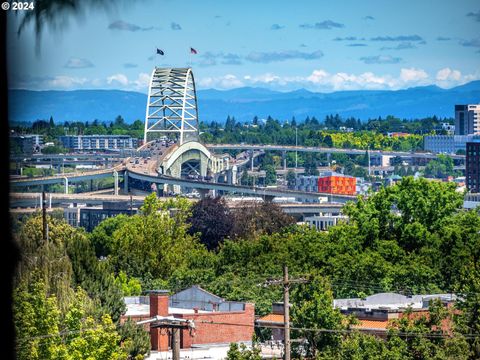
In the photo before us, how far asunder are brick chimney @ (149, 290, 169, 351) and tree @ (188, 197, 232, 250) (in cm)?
3529

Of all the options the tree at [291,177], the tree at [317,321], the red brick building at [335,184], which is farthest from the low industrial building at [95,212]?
the tree at [291,177]

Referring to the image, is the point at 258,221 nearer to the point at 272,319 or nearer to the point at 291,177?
the point at 272,319

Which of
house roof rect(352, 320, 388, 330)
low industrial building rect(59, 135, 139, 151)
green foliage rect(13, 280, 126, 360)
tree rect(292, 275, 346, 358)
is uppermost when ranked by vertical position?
low industrial building rect(59, 135, 139, 151)

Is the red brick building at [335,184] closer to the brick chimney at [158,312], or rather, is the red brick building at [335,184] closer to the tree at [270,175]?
the tree at [270,175]

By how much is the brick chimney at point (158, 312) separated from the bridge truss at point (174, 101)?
134 m

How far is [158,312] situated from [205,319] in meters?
1.26

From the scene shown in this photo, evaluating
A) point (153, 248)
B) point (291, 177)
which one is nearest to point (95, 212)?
point (153, 248)

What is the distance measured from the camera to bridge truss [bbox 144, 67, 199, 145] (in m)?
165

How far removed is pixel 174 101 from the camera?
169 metres

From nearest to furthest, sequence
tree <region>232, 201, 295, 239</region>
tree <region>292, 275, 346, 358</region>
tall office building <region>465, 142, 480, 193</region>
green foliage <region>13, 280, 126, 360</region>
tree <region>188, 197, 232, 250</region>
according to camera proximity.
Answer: green foliage <region>13, 280, 126, 360</region>, tree <region>292, 275, 346, 358</region>, tree <region>232, 201, 295, 239</region>, tree <region>188, 197, 232, 250</region>, tall office building <region>465, 142, 480, 193</region>

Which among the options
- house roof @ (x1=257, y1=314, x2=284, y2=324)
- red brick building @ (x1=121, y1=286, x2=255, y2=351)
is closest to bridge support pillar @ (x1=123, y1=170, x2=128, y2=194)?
red brick building @ (x1=121, y1=286, x2=255, y2=351)

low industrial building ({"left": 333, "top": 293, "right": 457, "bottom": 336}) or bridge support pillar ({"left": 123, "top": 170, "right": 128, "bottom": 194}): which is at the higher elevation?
bridge support pillar ({"left": 123, "top": 170, "right": 128, "bottom": 194})

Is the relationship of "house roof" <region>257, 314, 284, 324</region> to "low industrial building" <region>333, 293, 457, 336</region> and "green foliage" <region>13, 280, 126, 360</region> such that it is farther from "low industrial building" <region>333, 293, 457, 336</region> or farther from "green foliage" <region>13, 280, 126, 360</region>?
"green foliage" <region>13, 280, 126, 360</region>

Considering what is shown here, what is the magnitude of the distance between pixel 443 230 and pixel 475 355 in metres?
26.5
